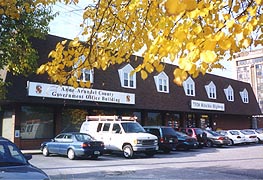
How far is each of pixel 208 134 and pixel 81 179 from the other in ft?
63.7

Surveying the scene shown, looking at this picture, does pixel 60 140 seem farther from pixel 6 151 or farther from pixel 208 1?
pixel 208 1

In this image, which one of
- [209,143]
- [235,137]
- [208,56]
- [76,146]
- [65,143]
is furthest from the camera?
[235,137]

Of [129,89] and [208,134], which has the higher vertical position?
[129,89]

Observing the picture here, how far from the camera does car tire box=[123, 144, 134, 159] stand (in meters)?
18.9

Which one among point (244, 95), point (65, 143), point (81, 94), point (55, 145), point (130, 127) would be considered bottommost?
point (55, 145)

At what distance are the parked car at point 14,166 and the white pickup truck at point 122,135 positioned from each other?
38.3 feet

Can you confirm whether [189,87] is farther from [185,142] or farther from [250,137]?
[185,142]

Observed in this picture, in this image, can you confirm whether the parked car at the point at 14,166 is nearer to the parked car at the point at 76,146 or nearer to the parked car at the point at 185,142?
the parked car at the point at 76,146

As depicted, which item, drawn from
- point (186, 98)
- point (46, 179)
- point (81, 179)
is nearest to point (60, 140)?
point (81, 179)

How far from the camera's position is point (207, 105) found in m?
38.0

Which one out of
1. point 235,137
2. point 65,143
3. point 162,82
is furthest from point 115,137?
point 235,137

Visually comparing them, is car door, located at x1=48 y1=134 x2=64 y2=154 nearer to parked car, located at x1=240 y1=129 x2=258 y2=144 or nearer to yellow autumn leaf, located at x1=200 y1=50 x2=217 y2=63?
yellow autumn leaf, located at x1=200 y1=50 x2=217 y2=63

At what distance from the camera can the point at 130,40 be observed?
4.86 m

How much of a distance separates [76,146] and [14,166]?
11139 mm
